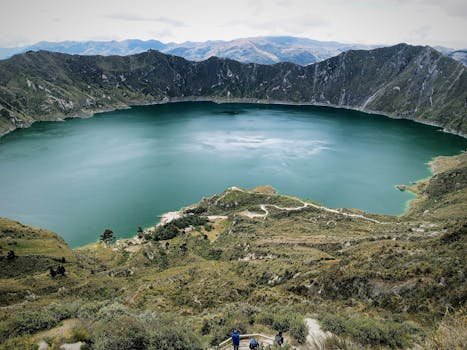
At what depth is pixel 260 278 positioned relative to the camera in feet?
118

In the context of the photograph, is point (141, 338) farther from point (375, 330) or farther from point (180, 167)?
point (180, 167)

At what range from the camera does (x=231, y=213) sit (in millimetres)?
72562

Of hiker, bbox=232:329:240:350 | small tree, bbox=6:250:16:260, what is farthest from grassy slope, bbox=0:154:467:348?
hiker, bbox=232:329:240:350

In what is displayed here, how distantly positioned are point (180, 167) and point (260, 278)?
8379 cm

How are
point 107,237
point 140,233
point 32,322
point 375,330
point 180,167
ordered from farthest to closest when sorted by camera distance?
point 180,167 < point 140,233 < point 107,237 < point 32,322 < point 375,330

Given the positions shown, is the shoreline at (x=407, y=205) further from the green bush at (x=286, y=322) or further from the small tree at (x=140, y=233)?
the green bush at (x=286, y=322)

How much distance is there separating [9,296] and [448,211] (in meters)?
73.5

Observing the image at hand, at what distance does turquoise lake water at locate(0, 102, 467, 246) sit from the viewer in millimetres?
82812

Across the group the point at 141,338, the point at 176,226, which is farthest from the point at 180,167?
the point at 141,338

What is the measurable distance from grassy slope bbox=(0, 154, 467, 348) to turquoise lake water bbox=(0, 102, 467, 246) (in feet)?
66.6

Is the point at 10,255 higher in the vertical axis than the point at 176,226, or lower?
higher

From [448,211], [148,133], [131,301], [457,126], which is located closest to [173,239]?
[131,301]

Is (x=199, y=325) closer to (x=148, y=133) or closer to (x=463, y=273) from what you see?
(x=463, y=273)

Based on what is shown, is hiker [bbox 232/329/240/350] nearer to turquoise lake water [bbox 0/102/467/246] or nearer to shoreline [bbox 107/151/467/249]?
shoreline [bbox 107/151/467/249]
